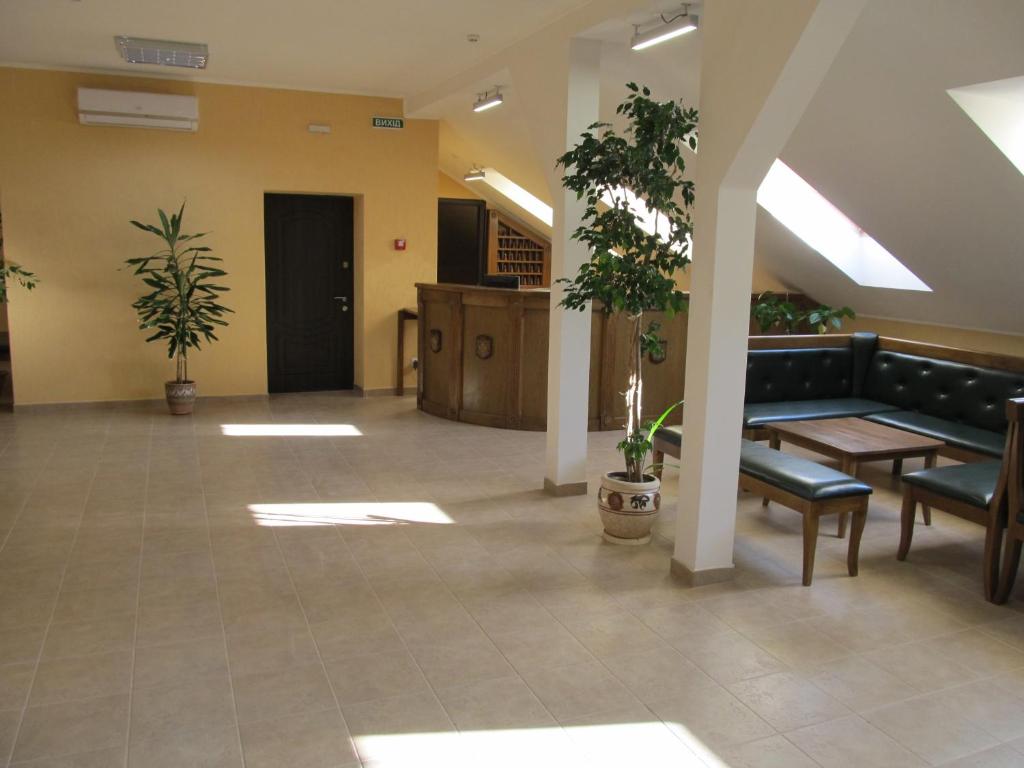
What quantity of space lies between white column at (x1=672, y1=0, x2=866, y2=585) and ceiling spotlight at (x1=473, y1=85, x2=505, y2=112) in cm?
338

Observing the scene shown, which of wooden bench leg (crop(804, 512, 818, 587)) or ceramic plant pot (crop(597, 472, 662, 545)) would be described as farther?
ceramic plant pot (crop(597, 472, 662, 545))

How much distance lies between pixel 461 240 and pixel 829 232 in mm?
5237

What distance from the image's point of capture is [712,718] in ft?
9.84

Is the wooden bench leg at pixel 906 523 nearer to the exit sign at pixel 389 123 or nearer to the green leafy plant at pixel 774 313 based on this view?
the green leafy plant at pixel 774 313

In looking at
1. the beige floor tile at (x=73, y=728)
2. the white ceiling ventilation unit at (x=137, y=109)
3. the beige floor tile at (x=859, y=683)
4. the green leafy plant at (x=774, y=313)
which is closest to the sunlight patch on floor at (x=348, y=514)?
the beige floor tile at (x=73, y=728)

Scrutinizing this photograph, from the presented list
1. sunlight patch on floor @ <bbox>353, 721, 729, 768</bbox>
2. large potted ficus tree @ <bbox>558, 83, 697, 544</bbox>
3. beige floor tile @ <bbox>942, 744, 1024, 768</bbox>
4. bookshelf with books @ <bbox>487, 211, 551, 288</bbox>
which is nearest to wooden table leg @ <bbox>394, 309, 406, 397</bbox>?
bookshelf with books @ <bbox>487, 211, 551, 288</bbox>

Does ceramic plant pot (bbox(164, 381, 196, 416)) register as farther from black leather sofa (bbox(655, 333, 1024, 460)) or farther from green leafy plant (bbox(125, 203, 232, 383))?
black leather sofa (bbox(655, 333, 1024, 460))

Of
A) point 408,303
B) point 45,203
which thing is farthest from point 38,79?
point 408,303

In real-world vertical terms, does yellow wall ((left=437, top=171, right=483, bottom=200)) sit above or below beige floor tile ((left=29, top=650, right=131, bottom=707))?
above

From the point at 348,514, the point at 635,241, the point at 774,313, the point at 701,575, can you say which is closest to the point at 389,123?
the point at 774,313

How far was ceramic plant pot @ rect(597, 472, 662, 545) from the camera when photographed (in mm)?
4598

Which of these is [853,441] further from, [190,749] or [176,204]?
[176,204]

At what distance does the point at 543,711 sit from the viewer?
3020 millimetres

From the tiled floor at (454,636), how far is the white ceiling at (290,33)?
3.03m
